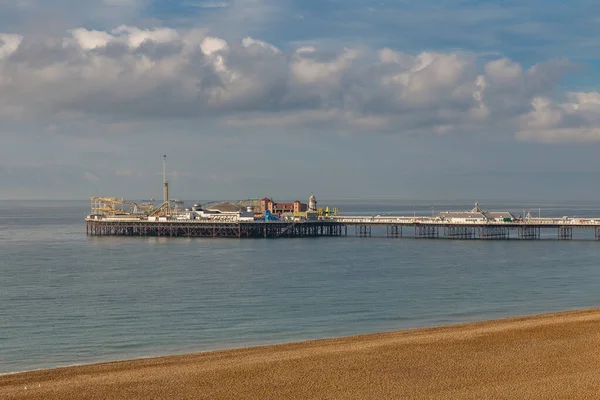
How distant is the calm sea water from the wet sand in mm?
3666

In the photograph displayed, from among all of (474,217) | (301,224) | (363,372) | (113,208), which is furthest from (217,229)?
(363,372)

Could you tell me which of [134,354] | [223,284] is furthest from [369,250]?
[134,354]

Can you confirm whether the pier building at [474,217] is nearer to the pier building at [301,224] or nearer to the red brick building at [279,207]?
the pier building at [301,224]

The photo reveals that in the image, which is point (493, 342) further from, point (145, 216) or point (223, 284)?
point (145, 216)

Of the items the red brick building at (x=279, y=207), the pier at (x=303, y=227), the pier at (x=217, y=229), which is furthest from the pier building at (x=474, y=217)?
the red brick building at (x=279, y=207)

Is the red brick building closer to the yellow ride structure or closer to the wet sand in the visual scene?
the yellow ride structure

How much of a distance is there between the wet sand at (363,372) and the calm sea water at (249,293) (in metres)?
3.67

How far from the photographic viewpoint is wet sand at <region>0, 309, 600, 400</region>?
20984 millimetres

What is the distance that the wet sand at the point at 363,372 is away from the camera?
21.0 meters

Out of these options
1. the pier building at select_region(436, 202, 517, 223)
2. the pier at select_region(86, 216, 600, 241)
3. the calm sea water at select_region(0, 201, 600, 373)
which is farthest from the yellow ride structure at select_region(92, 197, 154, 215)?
the pier building at select_region(436, 202, 517, 223)

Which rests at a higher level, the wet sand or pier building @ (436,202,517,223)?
pier building @ (436,202,517,223)

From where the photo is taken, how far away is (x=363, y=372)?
23141 mm

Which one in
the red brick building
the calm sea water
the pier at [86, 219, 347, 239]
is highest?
the red brick building

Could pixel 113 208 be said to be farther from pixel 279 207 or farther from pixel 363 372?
pixel 363 372
